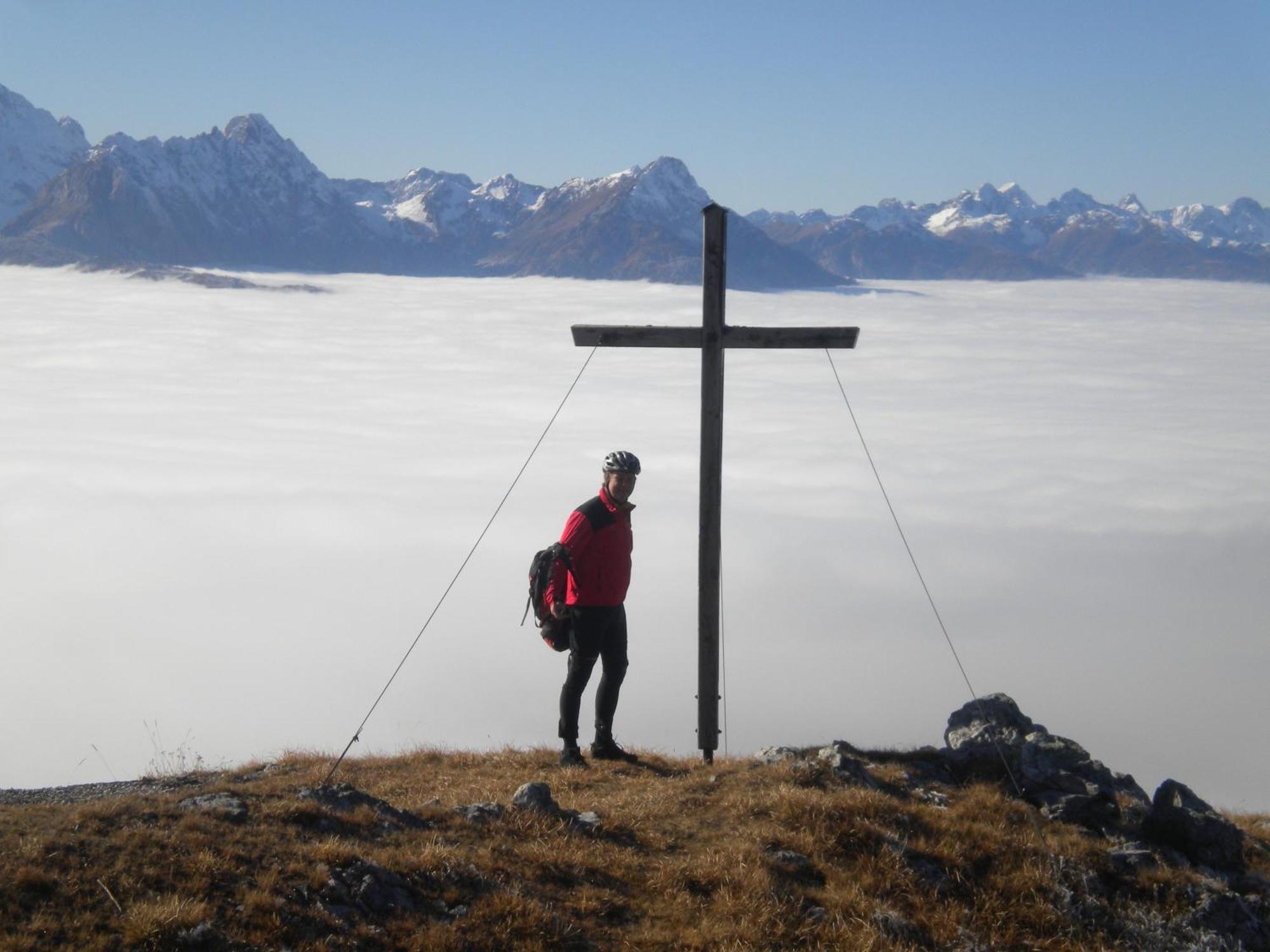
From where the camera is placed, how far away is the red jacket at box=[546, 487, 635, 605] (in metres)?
8.64

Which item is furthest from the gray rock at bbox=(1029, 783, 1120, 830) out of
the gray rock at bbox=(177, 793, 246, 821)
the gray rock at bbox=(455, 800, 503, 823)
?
the gray rock at bbox=(177, 793, 246, 821)

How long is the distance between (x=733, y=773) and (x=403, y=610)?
143835mm

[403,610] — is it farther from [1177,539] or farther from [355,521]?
[1177,539]

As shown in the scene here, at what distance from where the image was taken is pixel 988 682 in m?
116

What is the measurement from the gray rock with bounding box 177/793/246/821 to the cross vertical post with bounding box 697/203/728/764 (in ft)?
12.6

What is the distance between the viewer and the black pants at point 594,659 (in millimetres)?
8844

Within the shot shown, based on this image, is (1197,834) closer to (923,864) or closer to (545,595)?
(923,864)

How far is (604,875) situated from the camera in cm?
621

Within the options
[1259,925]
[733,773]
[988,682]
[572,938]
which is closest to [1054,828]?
[1259,925]

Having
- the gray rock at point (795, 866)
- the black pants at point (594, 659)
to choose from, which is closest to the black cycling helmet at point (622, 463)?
the black pants at point (594, 659)

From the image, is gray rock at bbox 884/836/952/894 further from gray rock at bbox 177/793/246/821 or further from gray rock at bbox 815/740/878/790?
gray rock at bbox 177/793/246/821

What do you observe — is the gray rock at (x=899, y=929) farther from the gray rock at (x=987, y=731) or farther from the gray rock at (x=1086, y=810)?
the gray rock at (x=987, y=731)

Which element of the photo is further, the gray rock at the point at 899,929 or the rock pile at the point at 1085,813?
the rock pile at the point at 1085,813

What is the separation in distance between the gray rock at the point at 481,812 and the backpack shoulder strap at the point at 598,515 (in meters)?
2.51
